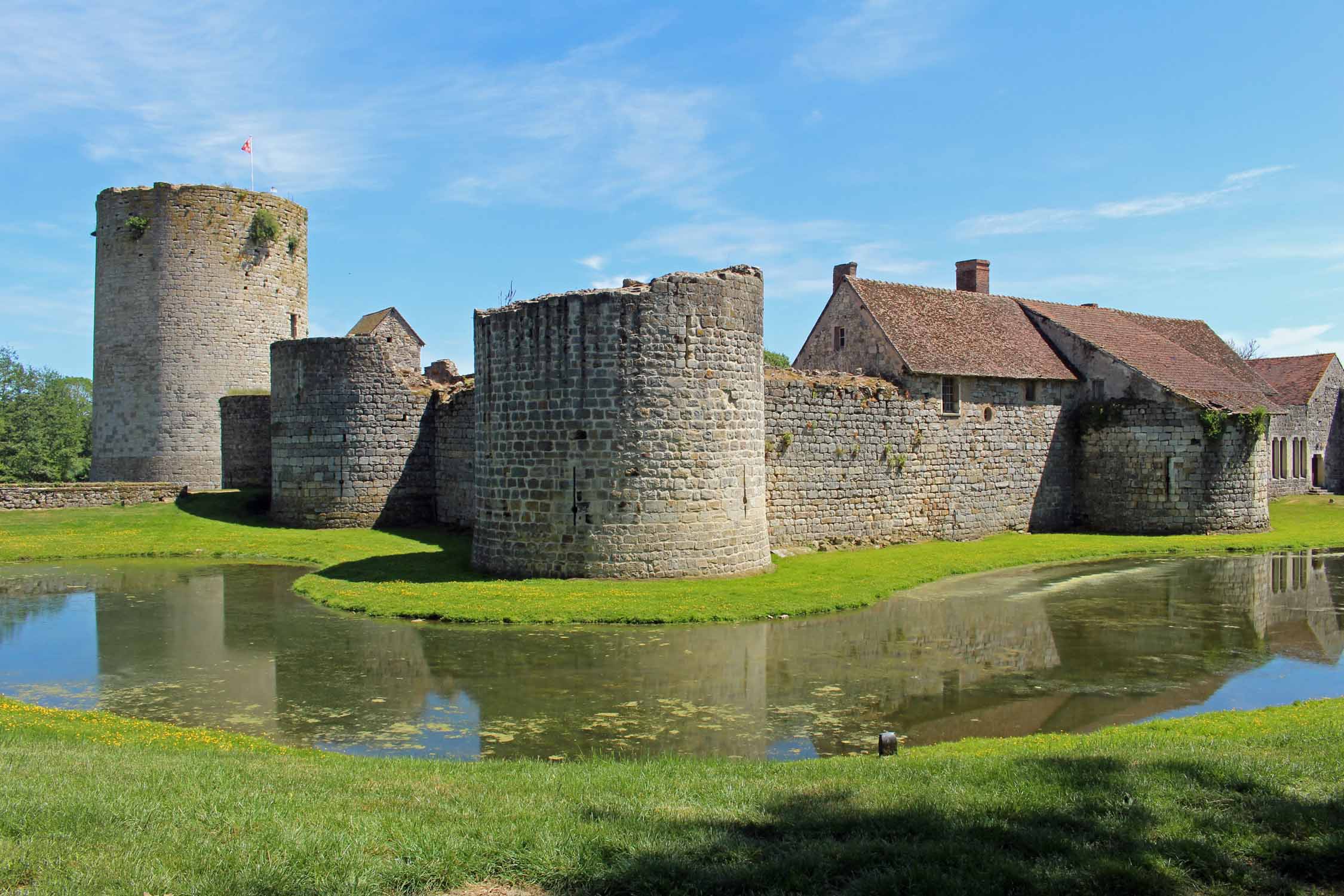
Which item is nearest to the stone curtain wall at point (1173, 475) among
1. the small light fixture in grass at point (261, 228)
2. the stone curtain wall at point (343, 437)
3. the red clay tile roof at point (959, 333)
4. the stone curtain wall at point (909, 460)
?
the stone curtain wall at point (909, 460)

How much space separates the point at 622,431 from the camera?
19484 mm

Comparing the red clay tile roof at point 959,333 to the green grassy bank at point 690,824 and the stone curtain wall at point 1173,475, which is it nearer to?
the stone curtain wall at point 1173,475

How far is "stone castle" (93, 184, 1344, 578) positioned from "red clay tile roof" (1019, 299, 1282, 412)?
17 cm

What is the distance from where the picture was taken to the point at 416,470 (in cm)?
2889

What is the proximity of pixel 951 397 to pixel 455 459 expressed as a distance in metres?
14.0

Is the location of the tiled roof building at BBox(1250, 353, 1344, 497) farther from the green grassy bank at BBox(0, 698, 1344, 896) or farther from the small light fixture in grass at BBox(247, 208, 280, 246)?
the green grassy bank at BBox(0, 698, 1344, 896)

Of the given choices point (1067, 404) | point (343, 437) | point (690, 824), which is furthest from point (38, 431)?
point (690, 824)

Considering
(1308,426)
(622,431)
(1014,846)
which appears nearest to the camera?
(1014,846)

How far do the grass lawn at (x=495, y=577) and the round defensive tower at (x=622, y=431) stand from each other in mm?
753

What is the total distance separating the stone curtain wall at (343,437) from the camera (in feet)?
92.3

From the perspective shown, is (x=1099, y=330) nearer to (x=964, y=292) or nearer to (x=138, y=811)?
(x=964, y=292)

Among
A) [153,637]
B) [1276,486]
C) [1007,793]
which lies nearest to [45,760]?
[1007,793]

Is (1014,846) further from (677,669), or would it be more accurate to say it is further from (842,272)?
(842,272)

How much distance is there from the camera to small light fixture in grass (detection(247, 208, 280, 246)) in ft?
127
